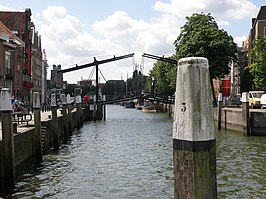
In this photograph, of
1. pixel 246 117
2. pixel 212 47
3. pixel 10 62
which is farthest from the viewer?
pixel 212 47

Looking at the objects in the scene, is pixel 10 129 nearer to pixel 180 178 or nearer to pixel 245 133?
pixel 180 178

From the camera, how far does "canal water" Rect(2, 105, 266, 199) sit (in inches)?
569

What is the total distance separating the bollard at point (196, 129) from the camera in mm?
4027

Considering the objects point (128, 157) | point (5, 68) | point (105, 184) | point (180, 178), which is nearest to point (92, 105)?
point (5, 68)

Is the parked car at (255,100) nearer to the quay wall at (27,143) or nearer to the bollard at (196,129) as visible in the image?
the quay wall at (27,143)

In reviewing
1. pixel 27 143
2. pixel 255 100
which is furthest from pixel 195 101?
pixel 255 100

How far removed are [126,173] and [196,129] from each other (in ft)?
46.7

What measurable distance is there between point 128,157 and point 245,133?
12.6m

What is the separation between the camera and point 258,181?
52.8 ft

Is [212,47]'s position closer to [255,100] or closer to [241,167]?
[255,100]

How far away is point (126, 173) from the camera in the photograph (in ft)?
59.0

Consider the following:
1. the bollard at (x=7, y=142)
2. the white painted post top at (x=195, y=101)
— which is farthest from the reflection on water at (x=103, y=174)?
the white painted post top at (x=195, y=101)

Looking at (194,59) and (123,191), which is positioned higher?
(194,59)

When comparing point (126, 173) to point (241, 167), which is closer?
point (126, 173)
